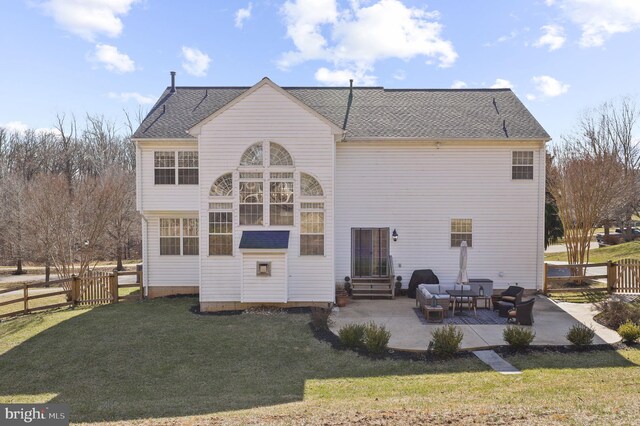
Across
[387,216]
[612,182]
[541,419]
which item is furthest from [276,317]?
[612,182]

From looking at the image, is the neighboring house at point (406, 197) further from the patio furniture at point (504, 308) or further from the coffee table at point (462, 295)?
the patio furniture at point (504, 308)

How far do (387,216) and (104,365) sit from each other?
1130 cm

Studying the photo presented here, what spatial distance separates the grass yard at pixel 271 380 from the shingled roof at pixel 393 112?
8.36m

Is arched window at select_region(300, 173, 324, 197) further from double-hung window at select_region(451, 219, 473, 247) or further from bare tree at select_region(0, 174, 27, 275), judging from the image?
bare tree at select_region(0, 174, 27, 275)

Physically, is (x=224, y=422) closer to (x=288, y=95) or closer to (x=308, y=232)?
(x=308, y=232)

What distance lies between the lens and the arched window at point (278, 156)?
1412 cm

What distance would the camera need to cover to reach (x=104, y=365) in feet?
31.3

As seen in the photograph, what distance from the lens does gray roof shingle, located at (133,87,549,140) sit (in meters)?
16.2

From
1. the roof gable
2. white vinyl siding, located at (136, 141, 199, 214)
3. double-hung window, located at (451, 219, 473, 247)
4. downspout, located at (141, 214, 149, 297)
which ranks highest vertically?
the roof gable

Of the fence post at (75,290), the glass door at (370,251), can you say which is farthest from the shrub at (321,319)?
the fence post at (75,290)

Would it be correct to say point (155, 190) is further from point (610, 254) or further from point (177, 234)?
point (610, 254)

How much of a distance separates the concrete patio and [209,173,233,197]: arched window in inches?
233

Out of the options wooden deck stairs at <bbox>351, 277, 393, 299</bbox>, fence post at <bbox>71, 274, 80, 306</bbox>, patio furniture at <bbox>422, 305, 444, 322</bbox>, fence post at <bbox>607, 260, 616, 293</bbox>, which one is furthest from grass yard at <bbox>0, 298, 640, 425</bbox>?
fence post at <bbox>607, 260, 616, 293</bbox>

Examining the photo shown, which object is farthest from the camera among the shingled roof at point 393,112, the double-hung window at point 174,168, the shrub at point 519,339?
the shingled roof at point 393,112
